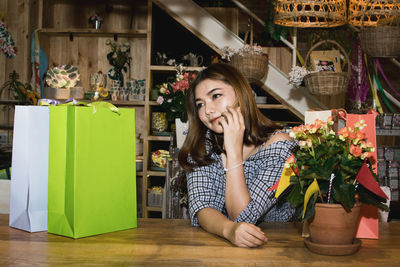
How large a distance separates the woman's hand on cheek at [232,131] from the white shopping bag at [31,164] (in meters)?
0.53

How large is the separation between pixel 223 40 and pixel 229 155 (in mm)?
2545

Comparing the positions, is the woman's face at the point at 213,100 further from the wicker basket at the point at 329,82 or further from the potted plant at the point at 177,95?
the wicker basket at the point at 329,82

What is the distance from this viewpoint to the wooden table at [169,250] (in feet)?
2.87

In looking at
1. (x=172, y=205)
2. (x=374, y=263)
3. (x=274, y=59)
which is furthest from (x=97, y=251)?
(x=274, y=59)

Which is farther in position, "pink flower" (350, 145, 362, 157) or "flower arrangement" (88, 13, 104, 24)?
"flower arrangement" (88, 13, 104, 24)

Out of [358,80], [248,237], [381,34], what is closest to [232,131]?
[248,237]

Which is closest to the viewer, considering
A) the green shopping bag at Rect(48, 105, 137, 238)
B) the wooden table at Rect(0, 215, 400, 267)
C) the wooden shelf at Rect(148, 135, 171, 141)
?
the wooden table at Rect(0, 215, 400, 267)

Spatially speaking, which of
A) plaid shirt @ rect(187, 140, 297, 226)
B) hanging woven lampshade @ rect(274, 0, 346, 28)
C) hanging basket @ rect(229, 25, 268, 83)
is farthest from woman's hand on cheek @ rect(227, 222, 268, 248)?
hanging basket @ rect(229, 25, 268, 83)

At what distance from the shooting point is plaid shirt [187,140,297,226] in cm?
129

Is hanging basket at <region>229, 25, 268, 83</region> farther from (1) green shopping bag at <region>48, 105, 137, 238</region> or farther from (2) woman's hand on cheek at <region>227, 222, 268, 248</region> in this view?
(2) woman's hand on cheek at <region>227, 222, 268, 248</region>

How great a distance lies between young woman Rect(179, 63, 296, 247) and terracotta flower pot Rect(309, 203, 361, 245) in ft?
0.86

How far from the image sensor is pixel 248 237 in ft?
3.19

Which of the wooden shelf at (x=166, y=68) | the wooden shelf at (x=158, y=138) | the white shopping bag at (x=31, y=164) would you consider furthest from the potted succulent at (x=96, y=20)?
the white shopping bag at (x=31, y=164)

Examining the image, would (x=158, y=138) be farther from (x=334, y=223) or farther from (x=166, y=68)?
(x=334, y=223)
